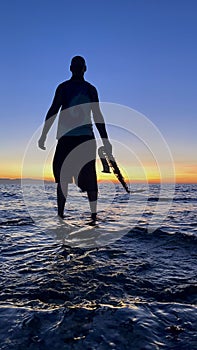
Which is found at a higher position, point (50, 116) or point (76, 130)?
point (50, 116)

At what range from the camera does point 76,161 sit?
5.21 meters

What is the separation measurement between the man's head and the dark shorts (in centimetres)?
125

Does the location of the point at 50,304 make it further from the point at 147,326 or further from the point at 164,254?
the point at 164,254

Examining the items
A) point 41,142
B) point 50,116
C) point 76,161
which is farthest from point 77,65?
point 76,161

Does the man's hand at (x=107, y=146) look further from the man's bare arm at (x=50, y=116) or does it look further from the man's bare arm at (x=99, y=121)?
the man's bare arm at (x=50, y=116)

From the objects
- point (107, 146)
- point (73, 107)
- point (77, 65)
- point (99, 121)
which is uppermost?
point (77, 65)

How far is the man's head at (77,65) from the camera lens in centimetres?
517

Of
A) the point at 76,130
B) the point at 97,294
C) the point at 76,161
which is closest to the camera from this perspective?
the point at 97,294

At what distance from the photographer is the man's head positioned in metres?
5.17

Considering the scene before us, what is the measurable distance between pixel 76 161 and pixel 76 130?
58 centimetres

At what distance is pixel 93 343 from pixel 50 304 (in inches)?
23.6

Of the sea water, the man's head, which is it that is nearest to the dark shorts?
the man's head

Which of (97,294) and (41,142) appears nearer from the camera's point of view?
(97,294)

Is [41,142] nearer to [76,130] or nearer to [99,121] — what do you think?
[76,130]
